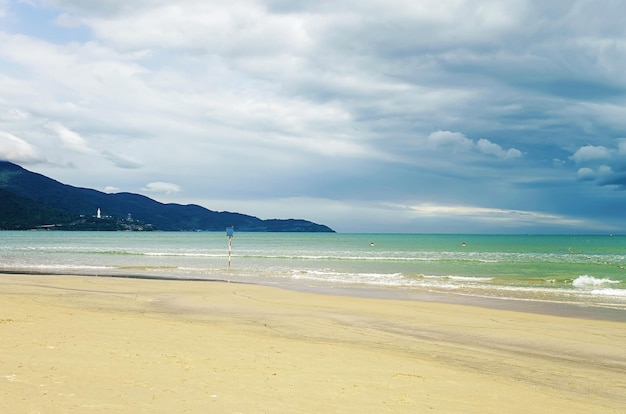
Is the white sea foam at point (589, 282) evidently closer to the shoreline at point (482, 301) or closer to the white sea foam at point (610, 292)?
the white sea foam at point (610, 292)

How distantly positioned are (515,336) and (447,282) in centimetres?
1716

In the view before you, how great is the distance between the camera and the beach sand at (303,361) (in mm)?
6516

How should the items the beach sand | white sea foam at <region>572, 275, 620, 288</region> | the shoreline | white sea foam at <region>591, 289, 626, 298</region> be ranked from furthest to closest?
white sea foam at <region>572, 275, 620, 288</region> < white sea foam at <region>591, 289, 626, 298</region> < the shoreline < the beach sand

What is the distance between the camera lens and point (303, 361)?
29.2 ft

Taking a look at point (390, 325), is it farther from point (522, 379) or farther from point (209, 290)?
point (209, 290)

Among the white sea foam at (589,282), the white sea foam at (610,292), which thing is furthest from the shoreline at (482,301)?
the white sea foam at (589,282)

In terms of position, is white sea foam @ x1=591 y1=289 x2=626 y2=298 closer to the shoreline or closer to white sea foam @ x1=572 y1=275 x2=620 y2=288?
white sea foam @ x1=572 y1=275 x2=620 y2=288

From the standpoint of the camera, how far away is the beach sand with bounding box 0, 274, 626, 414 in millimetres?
6516

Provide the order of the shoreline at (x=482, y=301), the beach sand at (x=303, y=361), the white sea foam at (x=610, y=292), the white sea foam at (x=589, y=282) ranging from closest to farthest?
the beach sand at (x=303, y=361) < the shoreline at (x=482, y=301) < the white sea foam at (x=610, y=292) < the white sea foam at (x=589, y=282)

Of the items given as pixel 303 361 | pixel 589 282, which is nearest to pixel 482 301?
pixel 589 282

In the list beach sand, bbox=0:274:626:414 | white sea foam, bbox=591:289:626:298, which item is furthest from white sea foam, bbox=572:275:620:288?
beach sand, bbox=0:274:626:414

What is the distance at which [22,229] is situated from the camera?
195 meters

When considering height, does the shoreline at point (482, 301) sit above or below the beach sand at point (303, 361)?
below

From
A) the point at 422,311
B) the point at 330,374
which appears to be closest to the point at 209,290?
the point at 422,311
